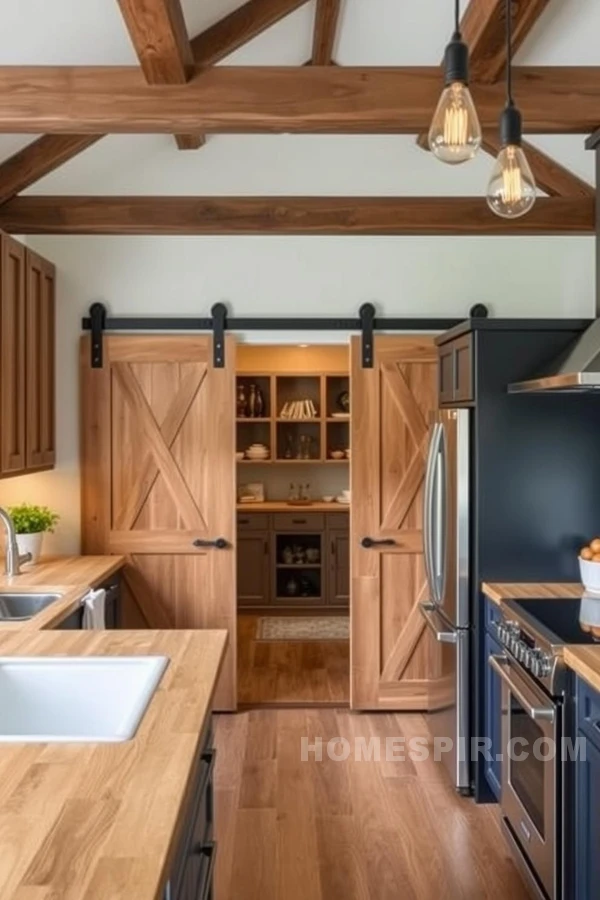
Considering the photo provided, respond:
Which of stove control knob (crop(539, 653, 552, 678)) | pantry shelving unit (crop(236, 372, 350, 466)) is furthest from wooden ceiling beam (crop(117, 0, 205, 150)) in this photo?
pantry shelving unit (crop(236, 372, 350, 466))

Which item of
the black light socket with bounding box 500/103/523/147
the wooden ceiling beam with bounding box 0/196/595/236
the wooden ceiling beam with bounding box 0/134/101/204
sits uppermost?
the wooden ceiling beam with bounding box 0/134/101/204

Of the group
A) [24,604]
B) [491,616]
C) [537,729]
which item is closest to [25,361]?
[24,604]

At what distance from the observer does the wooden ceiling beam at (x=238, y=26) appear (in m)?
3.48

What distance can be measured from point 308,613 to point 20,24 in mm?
5087

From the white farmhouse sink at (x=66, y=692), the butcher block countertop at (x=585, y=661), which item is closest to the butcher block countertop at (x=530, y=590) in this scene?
the butcher block countertop at (x=585, y=661)

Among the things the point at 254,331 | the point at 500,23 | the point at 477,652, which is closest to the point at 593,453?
the point at 477,652

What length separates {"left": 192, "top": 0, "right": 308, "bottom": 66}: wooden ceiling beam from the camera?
3.48m

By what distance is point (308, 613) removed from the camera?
268 inches

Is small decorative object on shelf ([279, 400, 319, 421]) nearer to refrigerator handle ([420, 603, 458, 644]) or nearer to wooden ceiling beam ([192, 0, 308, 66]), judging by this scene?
refrigerator handle ([420, 603, 458, 644])

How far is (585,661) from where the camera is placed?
2.23 m

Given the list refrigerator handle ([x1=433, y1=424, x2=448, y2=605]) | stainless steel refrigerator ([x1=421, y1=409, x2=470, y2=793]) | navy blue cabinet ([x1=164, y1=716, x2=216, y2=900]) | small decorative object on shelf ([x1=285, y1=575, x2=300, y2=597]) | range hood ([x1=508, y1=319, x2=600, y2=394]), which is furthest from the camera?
Result: small decorative object on shelf ([x1=285, y1=575, x2=300, y2=597])

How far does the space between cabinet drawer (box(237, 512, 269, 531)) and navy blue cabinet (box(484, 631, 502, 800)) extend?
11.8ft

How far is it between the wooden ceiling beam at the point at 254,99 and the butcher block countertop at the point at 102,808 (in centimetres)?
209

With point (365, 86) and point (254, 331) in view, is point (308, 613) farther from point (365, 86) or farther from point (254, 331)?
point (365, 86)
